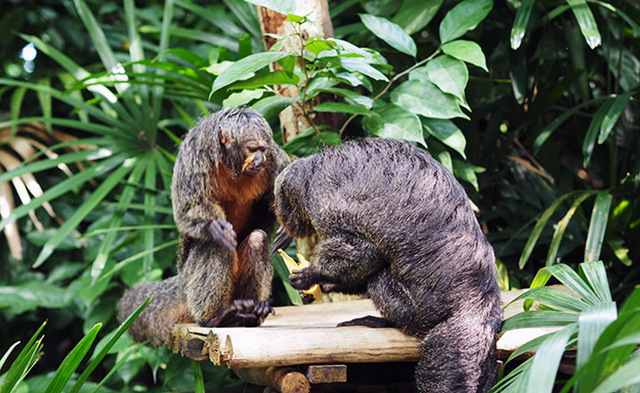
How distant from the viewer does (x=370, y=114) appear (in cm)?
338

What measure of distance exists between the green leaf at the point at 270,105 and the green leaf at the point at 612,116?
172cm

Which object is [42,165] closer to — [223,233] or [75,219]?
[75,219]

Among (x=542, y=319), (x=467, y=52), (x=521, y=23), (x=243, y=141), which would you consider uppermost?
(x=521, y=23)

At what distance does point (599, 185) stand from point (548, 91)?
0.77m

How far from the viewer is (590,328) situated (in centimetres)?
186

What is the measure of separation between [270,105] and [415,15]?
119 cm

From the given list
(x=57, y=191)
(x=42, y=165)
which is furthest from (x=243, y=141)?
(x=42, y=165)

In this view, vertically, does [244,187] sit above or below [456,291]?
above

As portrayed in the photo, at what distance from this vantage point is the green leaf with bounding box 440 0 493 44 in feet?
11.7

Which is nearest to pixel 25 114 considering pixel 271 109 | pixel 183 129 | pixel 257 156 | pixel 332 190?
pixel 183 129

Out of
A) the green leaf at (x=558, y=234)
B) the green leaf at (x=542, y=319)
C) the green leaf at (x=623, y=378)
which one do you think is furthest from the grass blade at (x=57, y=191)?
the green leaf at (x=623, y=378)

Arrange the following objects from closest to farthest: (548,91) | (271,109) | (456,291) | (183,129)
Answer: (456,291) < (271,109) < (548,91) < (183,129)

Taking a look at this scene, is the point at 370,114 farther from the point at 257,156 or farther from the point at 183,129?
the point at 183,129

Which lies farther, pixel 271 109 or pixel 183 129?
pixel 183 129
